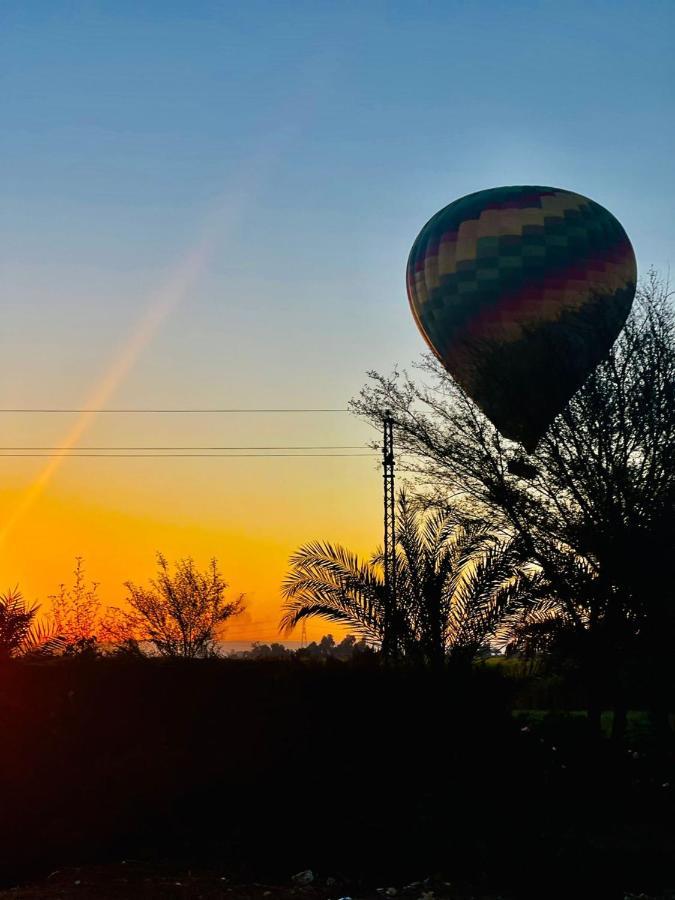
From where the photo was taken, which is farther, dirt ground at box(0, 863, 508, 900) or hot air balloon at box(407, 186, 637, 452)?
hot air balloon at box(407, 186, 637, 452)

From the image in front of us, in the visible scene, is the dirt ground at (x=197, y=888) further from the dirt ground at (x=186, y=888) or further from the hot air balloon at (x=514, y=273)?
the hot air balloon at (x=514, y=273)

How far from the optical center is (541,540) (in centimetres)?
2278

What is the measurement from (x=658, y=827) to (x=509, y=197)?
24054mm

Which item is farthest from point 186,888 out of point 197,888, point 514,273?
point 514,273

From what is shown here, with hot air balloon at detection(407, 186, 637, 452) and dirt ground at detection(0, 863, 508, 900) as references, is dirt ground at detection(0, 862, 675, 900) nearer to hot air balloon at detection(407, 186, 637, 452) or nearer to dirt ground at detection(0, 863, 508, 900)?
dirt ground at detection(0, 863, 508, 900)

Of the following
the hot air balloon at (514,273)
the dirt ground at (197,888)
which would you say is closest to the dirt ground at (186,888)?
the dirt ground at (197,888)

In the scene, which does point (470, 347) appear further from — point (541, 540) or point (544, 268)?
point (541, 540)

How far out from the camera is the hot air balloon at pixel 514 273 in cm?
2920

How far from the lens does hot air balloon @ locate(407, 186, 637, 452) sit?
29.2 m

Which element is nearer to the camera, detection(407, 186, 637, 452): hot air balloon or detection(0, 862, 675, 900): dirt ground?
detection(0, 862, 675, 900): dirt ground

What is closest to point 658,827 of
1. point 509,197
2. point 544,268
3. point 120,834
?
point 120,834

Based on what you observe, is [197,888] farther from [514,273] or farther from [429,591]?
[514,273]

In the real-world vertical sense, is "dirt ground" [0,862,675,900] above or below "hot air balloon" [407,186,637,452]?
below

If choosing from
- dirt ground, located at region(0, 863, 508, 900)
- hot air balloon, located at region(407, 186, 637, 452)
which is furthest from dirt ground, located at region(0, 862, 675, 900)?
hot air balloon, located at region(407, 186, 637, 452)
